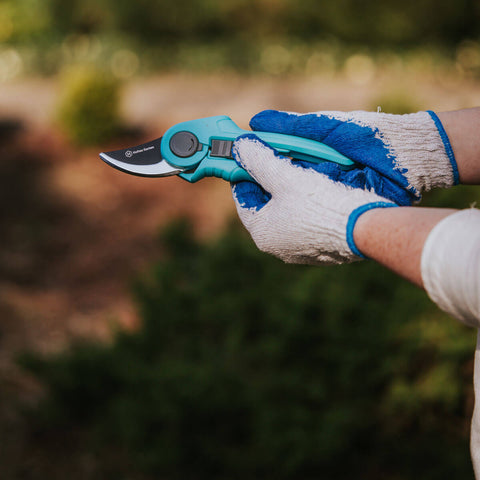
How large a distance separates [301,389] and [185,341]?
0.85 meters

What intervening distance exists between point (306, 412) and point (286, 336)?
44cm

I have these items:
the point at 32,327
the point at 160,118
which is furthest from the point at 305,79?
the point at 32,327

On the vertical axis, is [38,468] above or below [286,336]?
below

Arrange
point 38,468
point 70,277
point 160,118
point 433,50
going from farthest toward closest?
point 433,50, point 160,118, point 70,277, point 38,468

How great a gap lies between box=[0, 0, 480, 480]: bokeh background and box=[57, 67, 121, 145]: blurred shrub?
0.09 feet

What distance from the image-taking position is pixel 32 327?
15.5ft

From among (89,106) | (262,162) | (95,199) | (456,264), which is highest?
(89,106)

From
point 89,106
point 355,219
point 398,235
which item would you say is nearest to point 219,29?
point 89,106

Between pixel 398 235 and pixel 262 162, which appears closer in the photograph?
pixel 398 235

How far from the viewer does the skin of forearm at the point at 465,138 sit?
1396mm

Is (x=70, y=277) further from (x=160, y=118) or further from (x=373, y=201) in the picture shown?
(x=373, y=201)

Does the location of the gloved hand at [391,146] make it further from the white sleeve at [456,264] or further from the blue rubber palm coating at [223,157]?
the white sleeve at [456,264]

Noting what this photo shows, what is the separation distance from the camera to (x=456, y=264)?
936 mm

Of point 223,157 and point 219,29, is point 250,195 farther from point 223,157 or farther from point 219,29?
point 219,29
